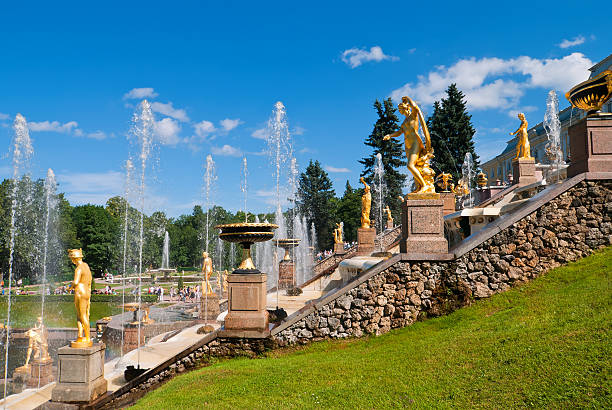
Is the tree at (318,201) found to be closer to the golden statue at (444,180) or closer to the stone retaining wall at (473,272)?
the golden statue at (444,180)

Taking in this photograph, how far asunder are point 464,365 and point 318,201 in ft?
191

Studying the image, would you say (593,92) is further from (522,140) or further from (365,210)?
(365,210)

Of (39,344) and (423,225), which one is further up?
(423,225)

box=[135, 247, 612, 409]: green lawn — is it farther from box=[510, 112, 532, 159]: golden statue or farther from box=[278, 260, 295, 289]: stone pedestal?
box=[278, 260, 295, 289]: stone pedestal

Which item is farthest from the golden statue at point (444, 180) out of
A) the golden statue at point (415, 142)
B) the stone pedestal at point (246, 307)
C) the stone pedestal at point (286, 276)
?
the stone pedestal at point (246, 307)

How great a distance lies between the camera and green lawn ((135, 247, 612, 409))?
4410 millimetres

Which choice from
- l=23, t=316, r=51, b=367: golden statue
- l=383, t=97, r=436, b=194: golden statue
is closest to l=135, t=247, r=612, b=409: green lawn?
l=383, t=97, r=436, b=194: golden statue

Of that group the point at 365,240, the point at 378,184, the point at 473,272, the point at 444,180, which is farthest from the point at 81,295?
the point at 378,184

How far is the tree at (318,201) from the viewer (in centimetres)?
6173

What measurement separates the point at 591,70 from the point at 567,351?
57.7 metres

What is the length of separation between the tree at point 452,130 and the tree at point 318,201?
865 inches

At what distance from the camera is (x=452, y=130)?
45469mm

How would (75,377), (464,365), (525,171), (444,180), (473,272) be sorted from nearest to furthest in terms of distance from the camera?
(464,365) → (75,377) → (473,272) → (525,171) → (444,180)

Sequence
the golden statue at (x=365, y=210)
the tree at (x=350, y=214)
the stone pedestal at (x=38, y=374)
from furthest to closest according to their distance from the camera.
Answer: the tree at (x=350, y=214) < the golden statue at (x=365, y=210) < the stone pedestal at (x=38, y=374)
